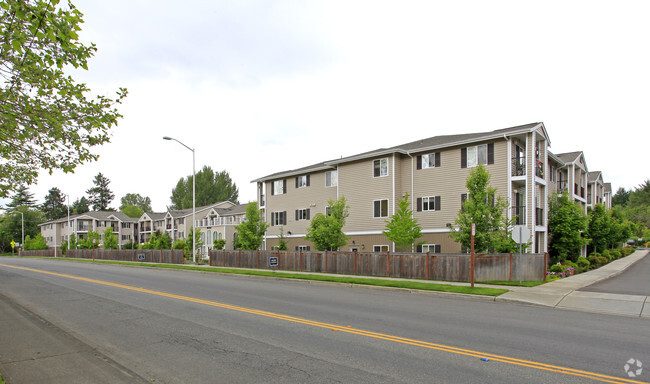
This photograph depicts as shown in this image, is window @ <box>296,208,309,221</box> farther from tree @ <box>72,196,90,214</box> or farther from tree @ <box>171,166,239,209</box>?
tree @ <box>72,196,90,214</box>

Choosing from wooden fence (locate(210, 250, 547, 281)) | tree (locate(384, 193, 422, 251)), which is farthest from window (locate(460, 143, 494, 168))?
wooden fence (locate(210, 250, 547, 281))

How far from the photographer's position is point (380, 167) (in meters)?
31.0

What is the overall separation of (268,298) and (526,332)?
27.3 feet

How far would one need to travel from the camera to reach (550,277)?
70.1 ft

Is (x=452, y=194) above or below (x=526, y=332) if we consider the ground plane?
above

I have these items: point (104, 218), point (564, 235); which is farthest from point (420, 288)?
point (104, 218)

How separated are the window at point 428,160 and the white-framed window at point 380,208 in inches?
150

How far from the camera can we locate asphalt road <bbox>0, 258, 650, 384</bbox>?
20.0 ft

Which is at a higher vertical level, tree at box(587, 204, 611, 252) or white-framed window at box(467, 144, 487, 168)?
white-framed window at box(467, 144, 487, 168)

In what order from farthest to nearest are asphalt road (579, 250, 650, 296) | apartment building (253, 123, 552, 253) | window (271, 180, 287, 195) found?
1. window (271, 180, 287, 195)
2. apartment building (253, 123, 552, 253)
3. asphalt road (579, 250, 650, 296)

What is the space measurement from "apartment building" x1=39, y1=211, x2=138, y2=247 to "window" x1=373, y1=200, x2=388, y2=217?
7279cm

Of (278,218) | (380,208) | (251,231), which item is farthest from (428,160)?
(278,218)

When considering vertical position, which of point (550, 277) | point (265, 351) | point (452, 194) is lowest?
point (550, 277)

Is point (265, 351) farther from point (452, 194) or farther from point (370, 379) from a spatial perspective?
point (452, 194)
